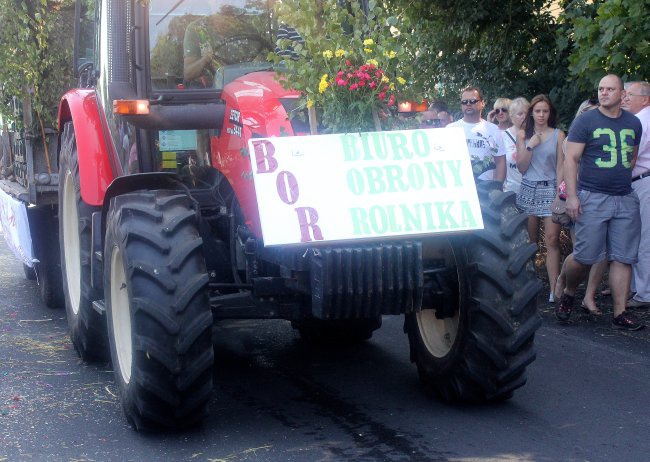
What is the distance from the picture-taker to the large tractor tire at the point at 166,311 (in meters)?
4.73

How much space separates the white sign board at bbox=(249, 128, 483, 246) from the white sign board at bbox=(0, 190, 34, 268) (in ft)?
13.4

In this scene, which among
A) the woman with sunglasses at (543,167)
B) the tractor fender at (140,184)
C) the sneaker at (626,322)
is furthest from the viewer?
the woman with sunglasses at (543,167)

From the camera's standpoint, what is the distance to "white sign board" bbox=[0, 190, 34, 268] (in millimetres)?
8312

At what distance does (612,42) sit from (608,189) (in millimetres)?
1672

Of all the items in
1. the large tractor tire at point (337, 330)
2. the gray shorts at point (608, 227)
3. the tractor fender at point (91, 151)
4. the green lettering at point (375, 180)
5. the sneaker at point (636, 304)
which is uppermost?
the tractor fender at point (91, 151)

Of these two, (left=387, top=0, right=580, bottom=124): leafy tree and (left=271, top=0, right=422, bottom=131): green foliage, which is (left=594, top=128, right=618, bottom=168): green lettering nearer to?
(left=271, top=0, right=422, bottom=131): green foliage

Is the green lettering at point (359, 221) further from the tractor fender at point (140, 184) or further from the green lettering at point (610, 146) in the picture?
the green lettering at point (610, 146)

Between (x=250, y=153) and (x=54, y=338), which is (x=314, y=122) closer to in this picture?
(x=250, y=153)

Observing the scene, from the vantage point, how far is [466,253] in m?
5.09

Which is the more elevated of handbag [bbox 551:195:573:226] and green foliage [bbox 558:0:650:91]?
green foliage [bbox 558:0:650:91]

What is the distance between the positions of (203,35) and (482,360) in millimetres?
2368

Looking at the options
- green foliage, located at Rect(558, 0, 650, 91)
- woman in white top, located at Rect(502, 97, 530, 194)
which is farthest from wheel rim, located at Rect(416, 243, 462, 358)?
green foliage, located at Rect(558, 0, 650, 91)

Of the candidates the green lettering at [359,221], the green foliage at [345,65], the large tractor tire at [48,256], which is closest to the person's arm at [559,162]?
the green foliage at [345,65]

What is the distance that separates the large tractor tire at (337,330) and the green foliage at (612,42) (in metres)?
3.36
